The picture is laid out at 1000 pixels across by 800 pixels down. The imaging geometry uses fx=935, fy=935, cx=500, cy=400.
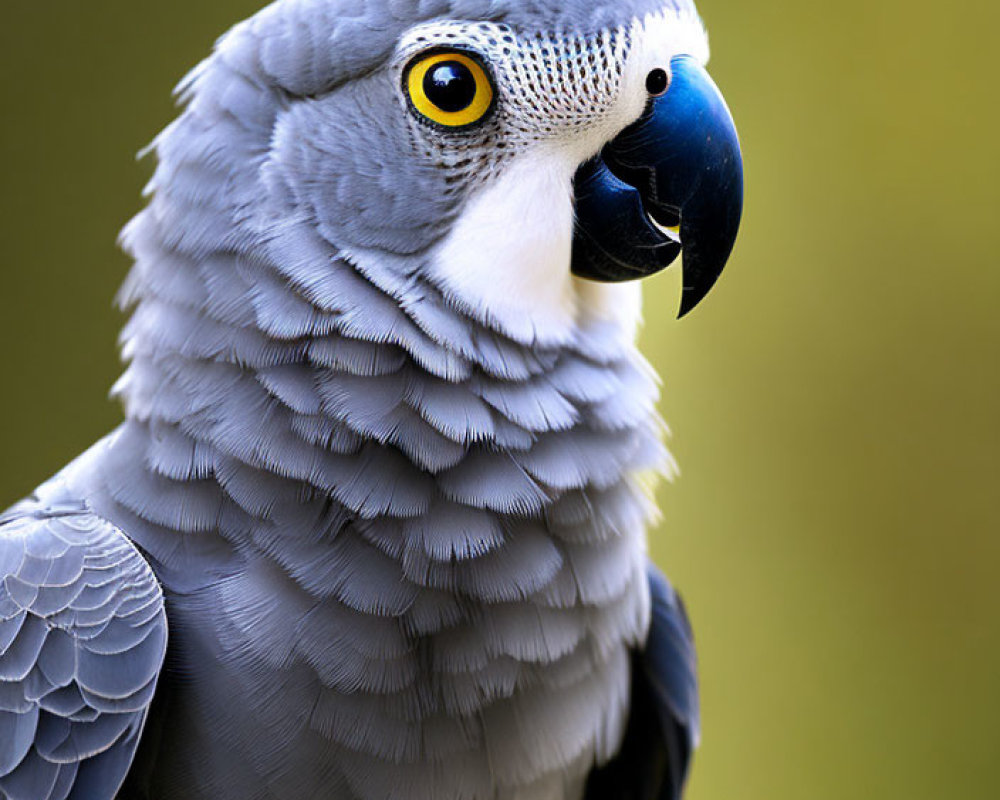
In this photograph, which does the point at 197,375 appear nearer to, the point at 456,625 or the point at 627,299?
the point at 456,625

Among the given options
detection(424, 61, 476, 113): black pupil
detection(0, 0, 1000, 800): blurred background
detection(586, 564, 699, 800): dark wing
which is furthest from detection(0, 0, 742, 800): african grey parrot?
detection(0, 0, 1000, 800): blurred background

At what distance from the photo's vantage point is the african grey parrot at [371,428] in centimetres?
84

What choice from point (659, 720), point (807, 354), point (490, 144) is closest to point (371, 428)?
point (490, 144)

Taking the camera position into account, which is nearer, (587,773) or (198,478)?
(198,478)

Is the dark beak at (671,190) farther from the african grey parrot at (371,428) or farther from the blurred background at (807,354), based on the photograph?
the blurred background at (807,354)

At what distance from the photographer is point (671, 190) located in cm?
90

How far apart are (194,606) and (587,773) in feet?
1.58

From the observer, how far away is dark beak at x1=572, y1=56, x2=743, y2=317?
882 mm


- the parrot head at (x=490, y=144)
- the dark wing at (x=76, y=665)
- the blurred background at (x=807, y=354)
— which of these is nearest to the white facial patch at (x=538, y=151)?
the parrot head at (x=490, y=144)

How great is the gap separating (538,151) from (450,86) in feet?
0.33

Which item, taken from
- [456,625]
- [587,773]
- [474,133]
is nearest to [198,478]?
[456,625]

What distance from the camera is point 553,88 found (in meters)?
0.86

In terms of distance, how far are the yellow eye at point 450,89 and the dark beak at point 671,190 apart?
0.40 ft

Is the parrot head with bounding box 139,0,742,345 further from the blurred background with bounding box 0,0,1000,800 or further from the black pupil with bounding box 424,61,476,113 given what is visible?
the blurred background with bounding box 0,0,1000,800
